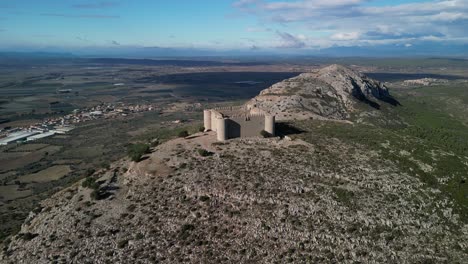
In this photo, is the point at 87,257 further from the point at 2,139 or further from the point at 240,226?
the point at 2,139

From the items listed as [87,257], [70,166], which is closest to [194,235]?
[87,257]

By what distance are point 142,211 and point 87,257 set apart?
22.0 feet

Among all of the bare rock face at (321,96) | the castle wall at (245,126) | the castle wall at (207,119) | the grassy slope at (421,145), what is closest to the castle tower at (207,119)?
the castle wall at (207,119)

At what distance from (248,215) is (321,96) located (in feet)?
230

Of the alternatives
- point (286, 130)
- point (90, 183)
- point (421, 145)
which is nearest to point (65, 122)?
point (90, 183)

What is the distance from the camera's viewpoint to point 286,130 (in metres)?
56.8

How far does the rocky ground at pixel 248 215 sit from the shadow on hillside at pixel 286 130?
26.3ft

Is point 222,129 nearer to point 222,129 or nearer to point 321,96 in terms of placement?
point 222,129

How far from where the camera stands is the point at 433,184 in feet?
137

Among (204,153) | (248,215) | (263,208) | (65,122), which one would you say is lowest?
(65,122)

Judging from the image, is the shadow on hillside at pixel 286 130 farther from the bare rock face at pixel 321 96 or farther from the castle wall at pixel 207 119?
the castle wall at pixel 207 119

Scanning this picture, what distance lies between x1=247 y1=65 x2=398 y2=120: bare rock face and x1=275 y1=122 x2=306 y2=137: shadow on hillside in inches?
201

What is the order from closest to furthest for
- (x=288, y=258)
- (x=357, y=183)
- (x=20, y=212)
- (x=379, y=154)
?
(x=288, y=258) < (x=357, y=183) < (x=379, y=154) < (x=20, y=212)

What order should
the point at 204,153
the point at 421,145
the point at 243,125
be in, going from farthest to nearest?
1. the point at 421,145
2. the point at 243,125
3. the point at 204,153
